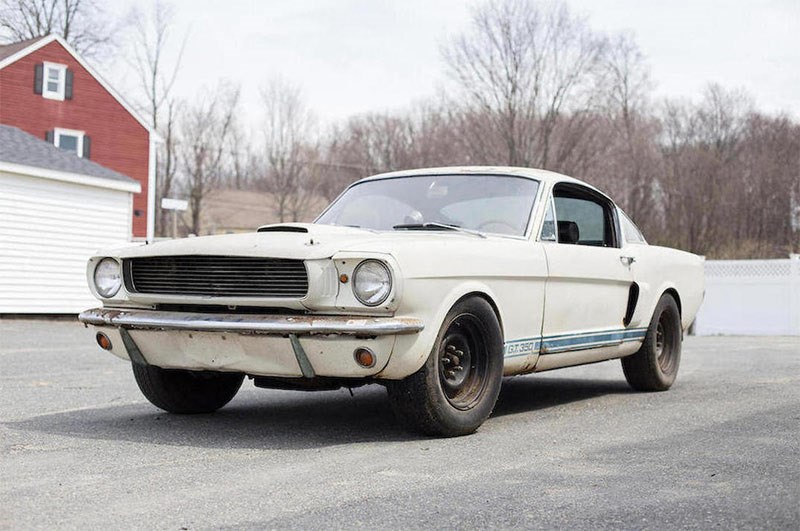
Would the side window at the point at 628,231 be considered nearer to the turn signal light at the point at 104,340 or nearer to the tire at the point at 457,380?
the tire at the point at 457,380

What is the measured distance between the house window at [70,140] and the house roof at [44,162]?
33.2 ft

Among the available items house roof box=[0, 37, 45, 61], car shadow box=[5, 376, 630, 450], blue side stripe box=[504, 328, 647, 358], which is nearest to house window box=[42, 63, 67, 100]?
house roof box=[0, 37, 45, 61]

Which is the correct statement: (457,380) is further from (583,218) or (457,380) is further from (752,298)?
(752,298)

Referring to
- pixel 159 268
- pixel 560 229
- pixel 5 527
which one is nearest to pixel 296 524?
pixel 5 527

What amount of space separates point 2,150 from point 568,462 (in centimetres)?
1864

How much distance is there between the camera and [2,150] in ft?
67.6

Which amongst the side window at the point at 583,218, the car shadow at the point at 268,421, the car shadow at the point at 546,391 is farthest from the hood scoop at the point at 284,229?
the side window at the point at 583,218

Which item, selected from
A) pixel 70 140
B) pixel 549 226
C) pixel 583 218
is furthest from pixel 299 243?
pixel 70 140

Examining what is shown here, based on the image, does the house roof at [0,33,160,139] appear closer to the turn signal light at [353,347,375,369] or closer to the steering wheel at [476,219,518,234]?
the steering wheel at [476,219,518,234]

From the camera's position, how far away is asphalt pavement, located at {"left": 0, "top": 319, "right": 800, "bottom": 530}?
3.54 metres

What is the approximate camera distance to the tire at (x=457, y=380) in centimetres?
505

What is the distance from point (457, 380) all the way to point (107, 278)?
208cm

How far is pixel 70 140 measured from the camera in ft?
112

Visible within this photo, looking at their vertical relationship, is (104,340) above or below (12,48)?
below
